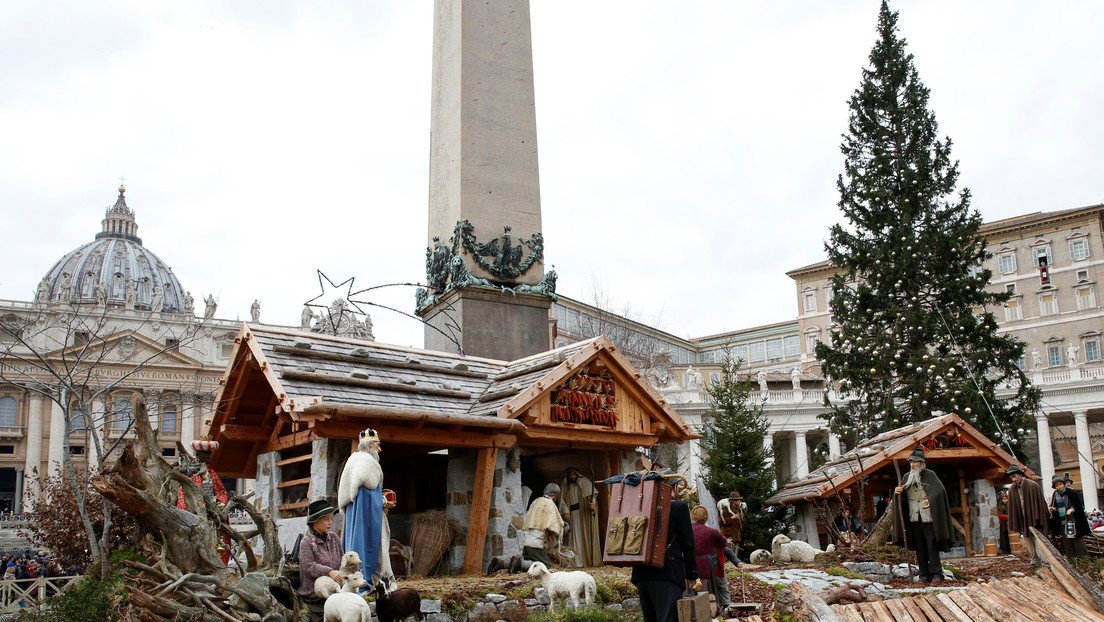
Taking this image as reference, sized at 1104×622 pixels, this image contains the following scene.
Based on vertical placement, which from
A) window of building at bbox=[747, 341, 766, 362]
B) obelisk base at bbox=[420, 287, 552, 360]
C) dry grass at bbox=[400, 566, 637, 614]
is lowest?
dry grass at bbox=[400, 566, 637, 614]

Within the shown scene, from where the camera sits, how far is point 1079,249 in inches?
2499

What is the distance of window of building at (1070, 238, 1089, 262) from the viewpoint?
207 ft

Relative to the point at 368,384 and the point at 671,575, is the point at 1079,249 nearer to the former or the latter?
the point at 368,384

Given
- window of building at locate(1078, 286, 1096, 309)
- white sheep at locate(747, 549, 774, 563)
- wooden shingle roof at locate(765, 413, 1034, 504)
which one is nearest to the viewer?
white sheep at locate(747, 549, 774, 563)

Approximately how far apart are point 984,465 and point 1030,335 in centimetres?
4929

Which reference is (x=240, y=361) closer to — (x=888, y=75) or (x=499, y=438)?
(x=499, y=438)

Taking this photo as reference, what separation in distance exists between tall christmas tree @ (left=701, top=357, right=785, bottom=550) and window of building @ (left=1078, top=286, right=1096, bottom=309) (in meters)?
50.3

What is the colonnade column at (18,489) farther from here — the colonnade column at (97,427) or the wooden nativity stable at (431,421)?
the wooden nativity stable at (431,421)

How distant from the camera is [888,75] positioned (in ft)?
99.4

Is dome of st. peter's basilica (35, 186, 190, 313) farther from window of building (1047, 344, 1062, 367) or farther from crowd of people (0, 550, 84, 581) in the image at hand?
window of building (1047, 344, 1062, 367)

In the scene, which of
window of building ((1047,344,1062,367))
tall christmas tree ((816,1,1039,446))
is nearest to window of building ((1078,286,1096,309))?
window of building ((1047,344,1062,367))

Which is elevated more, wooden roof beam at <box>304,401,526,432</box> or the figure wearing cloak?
wooden roof beam at <box>304,401,526,432</box>

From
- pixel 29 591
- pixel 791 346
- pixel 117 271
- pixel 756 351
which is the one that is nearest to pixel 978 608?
pixel 29 591

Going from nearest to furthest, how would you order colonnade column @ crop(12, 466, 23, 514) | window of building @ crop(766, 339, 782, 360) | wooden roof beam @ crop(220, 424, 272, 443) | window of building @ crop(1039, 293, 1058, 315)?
wooden roof beam @ crop(220, 424, 272, 443), window of building @ crop(1039, 293, 1058, 315), colonnade column @ crop(12, 466, 23, 514), window of building @ crop(766, 339, 782, 360)
